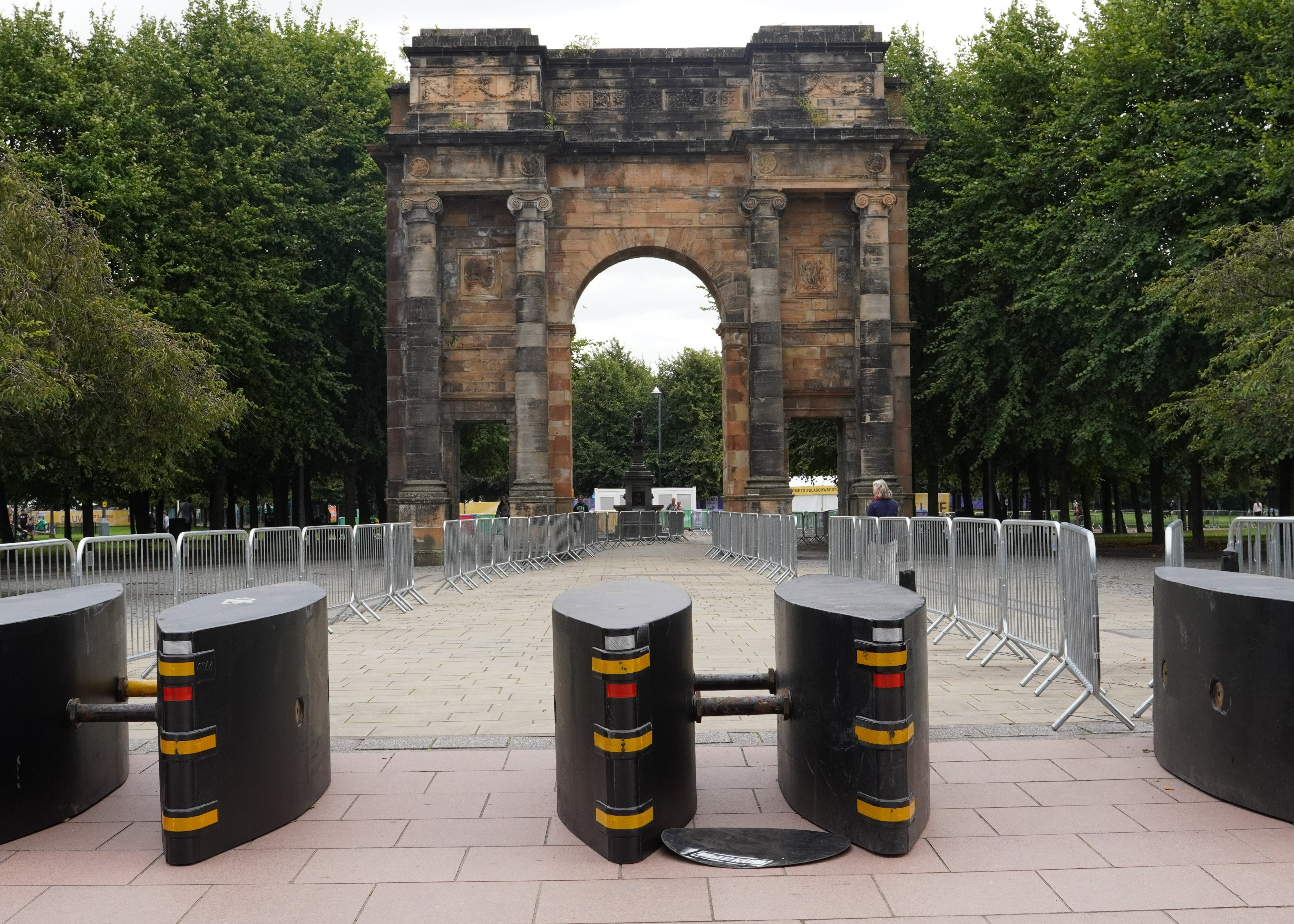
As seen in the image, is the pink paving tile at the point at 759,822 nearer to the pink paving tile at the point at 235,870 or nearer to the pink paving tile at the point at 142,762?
the pink paving tile at the point at 235,870

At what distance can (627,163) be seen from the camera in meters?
27.5

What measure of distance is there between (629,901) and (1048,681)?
4440 mm

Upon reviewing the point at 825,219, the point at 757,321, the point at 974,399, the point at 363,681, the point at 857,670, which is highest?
the point at 825,219

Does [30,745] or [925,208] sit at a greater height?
[925,208]

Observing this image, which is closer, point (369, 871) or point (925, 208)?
point (369, 871)

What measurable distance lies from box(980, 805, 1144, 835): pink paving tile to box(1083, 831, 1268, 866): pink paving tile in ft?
0.32

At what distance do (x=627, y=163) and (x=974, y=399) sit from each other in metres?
10.7

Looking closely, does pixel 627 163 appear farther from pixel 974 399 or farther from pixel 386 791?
pixel 386 791

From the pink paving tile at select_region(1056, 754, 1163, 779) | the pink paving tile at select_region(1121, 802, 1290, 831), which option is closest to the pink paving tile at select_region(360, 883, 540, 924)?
the pink paving tile at select_region(1121, 802, 1290, 831)

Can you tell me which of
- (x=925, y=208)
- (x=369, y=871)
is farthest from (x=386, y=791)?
(x=925, y=208)

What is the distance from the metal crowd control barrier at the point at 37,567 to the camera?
8320 millimetres

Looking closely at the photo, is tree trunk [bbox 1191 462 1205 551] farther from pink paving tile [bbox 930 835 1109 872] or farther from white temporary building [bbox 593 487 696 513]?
pink paving tile [bbox 930 835 1109 872]

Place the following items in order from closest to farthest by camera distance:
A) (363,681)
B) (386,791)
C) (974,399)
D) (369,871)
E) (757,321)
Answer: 1. (369,871)
2. (386,791)
3. (363,681)
4. (757,321)
5. (974,399)

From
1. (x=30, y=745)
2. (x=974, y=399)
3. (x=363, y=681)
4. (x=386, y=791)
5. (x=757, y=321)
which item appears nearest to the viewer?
(x=30, y=745)
